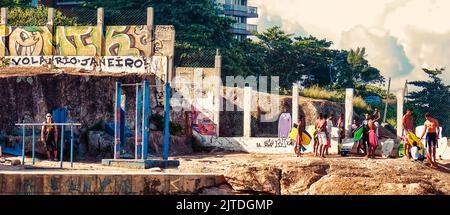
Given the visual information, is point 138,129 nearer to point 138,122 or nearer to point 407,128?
point 138,122

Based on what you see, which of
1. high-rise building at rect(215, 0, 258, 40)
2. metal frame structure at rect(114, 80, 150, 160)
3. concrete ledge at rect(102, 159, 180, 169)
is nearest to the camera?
concrete ledge at rect(102, 159, 180, 169)

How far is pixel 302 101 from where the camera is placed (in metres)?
38.2

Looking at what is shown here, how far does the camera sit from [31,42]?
3900cm

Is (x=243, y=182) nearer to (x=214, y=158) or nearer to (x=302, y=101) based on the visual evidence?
(x=214, y=158)

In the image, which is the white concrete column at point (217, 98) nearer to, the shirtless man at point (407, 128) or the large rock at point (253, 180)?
the shirtless man at point (407, 128)

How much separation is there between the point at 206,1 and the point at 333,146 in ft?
89.6

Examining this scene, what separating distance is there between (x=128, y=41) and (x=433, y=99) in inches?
1031

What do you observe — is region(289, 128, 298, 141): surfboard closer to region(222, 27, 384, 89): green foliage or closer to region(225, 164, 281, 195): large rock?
region(225, 164, 281, 195): large rock

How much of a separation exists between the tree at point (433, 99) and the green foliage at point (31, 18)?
22.1 m

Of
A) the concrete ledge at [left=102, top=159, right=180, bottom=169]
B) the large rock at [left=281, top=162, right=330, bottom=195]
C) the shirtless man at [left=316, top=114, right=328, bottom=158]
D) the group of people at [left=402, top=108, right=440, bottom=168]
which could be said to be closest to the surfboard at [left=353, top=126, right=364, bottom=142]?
the shirtless man at [left=316, top=114, right=328, bottom=158]

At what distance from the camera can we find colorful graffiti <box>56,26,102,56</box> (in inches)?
1522

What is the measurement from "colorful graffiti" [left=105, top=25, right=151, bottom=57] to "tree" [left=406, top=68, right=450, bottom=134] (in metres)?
23.6

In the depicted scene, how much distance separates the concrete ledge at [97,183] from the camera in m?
18.0
